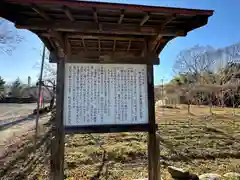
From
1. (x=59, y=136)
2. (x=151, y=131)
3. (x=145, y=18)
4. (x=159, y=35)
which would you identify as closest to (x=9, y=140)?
(x=59, y=136)

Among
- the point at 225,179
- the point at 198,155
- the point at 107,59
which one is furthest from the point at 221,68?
the point at 107,59

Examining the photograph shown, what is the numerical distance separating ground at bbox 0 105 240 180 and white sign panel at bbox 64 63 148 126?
1.67 metres

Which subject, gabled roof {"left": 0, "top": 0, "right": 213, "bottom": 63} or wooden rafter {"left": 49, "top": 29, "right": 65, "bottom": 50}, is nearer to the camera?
gabled roof {"left": 0, "top": 0, "right": 213, "bottom": 63}

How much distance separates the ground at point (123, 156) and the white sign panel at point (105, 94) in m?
1.67

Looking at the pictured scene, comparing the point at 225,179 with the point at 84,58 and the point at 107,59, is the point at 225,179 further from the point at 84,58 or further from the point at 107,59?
the point at 84,58

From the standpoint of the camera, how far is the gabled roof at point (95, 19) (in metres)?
2.01

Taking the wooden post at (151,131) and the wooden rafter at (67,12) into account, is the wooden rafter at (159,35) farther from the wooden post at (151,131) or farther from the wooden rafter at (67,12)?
the wooden rafter at (67,12)

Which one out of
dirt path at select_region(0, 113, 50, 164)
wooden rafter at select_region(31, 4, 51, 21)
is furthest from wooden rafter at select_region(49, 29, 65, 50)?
dirt path at select_region(0, 113, 50, 164)

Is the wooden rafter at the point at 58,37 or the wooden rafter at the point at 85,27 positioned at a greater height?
the wooden rafter at the point at 85,27

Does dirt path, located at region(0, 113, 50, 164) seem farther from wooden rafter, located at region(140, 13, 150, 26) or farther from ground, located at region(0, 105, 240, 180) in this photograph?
wooden rafter, located at region(140, 13, 150, 26)

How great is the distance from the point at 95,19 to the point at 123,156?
3597 mm

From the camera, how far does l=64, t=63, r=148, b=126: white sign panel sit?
2660 mm

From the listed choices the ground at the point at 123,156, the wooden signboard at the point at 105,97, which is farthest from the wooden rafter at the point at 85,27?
the ground at the point at 123,156

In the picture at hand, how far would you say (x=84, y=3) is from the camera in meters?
1.95
